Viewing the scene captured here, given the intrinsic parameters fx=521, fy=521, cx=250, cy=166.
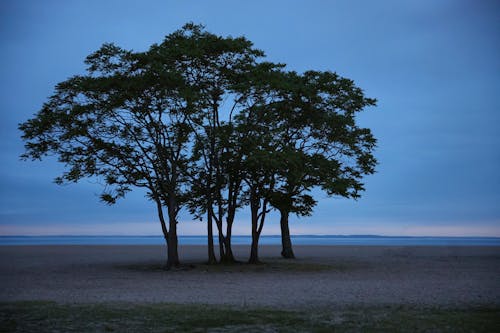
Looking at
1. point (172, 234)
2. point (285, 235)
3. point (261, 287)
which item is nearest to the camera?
point (261, 287)

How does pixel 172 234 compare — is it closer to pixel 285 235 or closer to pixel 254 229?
Result: pixel 254 229

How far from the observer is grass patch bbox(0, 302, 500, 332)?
476 inches

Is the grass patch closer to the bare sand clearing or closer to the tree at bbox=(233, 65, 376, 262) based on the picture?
the bare sand clearing

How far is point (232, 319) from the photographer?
13.3 meters

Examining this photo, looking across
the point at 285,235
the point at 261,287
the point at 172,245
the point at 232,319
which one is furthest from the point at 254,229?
the point at 232,319

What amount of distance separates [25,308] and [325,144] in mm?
24434

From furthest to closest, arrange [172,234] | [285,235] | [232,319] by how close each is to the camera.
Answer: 1. [285,235]
2. [172,234]
3. [232,319]

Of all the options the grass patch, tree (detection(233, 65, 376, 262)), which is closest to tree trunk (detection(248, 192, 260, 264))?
Result: tree (detection(233, 65, 376, 262))

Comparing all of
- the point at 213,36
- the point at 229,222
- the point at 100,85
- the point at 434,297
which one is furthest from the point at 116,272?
the point at 434,297

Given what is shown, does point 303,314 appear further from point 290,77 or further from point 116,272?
point 290,77

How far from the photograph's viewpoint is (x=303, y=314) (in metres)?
14.0

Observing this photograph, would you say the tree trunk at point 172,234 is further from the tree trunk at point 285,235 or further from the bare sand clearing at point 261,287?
the tree trunk at point 285,235

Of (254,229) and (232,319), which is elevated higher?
(254,229)

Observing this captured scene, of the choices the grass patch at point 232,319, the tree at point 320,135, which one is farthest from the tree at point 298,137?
the grass patch at point 232,319
